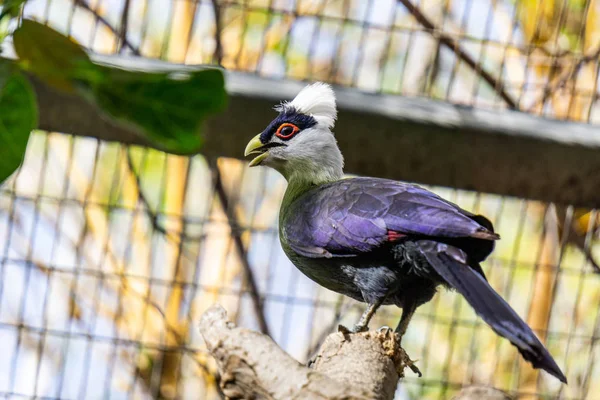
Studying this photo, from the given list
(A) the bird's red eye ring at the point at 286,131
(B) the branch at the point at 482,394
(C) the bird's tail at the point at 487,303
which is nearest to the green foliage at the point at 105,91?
(B) the branch at the point at 482,394

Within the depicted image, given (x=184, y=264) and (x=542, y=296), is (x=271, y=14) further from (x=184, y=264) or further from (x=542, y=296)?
(x=542, y=296)

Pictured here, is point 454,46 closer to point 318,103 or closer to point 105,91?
point 318,103

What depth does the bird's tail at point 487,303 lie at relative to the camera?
76.5 inches

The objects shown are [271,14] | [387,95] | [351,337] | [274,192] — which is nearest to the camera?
[351,337]

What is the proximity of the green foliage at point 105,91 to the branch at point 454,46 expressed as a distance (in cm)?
347

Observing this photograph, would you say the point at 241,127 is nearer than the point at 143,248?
Yes

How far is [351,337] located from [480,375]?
4.60 meters

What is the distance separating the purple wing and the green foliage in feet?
6.21

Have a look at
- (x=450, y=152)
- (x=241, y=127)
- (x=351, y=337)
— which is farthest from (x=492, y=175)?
(x=351, y=337)

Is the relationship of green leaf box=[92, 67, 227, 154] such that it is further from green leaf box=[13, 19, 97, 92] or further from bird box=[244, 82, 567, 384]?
bird box=[244, 82, 567, 384]

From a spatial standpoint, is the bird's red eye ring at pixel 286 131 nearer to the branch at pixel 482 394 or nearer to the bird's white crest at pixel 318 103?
the bird's white crest at pixel 318 103

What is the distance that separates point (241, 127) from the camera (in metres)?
3.53

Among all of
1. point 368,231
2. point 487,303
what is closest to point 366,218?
point 368,231

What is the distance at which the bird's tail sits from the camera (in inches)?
76.5
